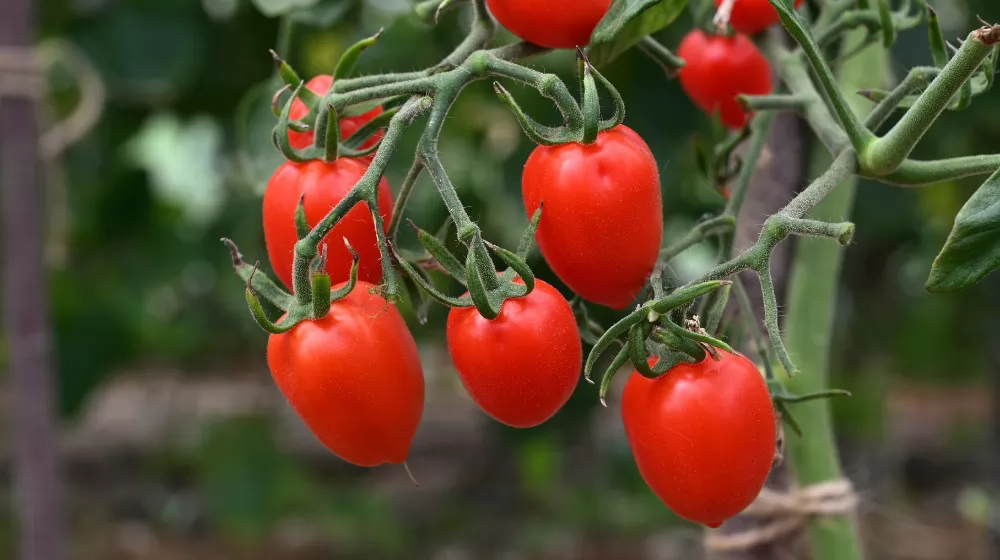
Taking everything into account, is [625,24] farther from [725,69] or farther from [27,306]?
[27,306]

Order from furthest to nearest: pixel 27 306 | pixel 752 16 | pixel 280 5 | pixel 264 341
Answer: pixel 264 341
pixel 27 306
pixel 280 5
pixel 752 16

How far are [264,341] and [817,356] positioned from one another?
194 centimetres

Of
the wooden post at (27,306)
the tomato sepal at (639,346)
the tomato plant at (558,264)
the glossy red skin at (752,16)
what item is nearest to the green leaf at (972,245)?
the tomato plant at (558,264)

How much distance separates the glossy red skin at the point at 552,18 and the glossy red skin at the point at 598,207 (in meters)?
0.05

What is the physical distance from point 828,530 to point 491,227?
3.04 feet

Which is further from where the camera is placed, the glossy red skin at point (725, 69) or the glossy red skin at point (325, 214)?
the glossy red skin at point (725, 69)

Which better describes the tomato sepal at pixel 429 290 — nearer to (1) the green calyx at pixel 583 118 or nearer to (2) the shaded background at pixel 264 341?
(1) the green calyx at pixel 583 118

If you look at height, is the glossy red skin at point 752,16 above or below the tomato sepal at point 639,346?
above

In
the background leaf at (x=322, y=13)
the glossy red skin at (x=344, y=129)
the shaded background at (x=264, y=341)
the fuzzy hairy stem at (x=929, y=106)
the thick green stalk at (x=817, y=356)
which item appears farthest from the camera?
the shaded background at (x=264, y=341)

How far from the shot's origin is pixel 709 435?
15.5 inches

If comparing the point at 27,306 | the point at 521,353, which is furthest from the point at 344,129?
the point at 27,306

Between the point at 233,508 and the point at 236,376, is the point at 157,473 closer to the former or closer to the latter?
the point at 236,376

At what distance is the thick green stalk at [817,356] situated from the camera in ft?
1.90

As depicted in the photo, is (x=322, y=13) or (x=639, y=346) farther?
(x=322, y=13)
